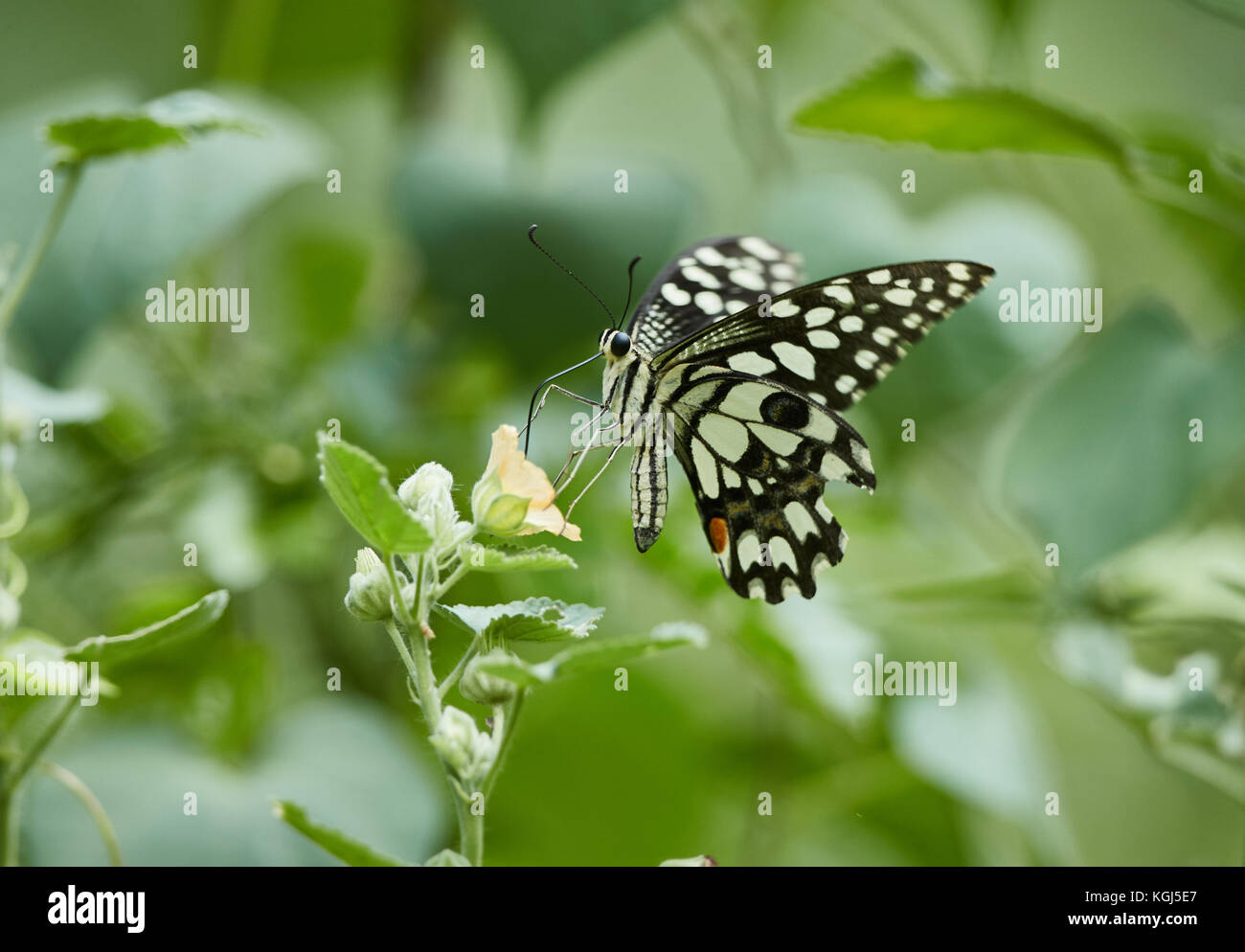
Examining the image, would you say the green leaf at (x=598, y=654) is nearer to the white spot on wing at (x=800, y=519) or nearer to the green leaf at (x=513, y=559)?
the green leaf at (x=513, y=559)

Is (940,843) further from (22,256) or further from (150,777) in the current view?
(22,256)

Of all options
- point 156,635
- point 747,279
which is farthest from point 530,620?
point 747,279

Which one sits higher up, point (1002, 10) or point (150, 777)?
point (1002, 10)

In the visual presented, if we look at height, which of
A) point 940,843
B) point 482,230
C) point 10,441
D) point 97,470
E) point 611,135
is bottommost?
point 940,843

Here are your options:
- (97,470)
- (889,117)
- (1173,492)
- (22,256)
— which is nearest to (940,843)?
(1173,492)

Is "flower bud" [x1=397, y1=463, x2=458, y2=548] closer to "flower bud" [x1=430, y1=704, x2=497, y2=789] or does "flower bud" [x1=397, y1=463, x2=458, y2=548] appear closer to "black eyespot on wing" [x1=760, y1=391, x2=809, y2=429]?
"flower bud" [x1=430, y1=704, x2=497, y2=789]

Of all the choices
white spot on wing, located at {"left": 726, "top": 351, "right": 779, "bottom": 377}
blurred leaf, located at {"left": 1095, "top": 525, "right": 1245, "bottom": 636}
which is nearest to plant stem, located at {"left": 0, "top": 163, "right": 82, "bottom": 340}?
white spot on wing, located at {"left": 726, "top": 351, "right": 779, "bottom": 377}

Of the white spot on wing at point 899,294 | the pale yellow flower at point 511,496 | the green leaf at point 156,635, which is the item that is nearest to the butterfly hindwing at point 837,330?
the white spot on wing at point 899,294

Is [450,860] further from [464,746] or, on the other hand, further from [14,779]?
[14,779]
